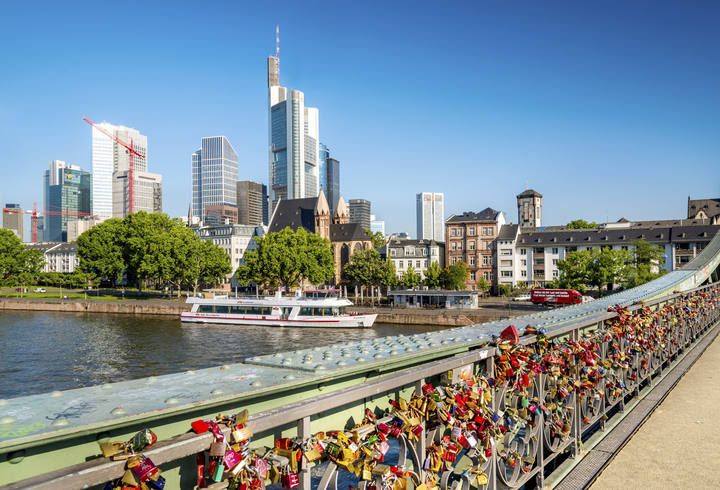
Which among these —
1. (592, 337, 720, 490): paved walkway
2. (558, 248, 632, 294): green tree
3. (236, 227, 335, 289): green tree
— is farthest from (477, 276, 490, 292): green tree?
(592, 337, 720, 490): paved walkway

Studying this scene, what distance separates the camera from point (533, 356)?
5.21 meters

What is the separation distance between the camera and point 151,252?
282 feet

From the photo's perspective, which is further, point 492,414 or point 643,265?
point 643,265

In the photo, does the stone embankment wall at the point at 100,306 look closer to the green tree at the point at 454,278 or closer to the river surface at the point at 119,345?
the river surface at the point at 119,345

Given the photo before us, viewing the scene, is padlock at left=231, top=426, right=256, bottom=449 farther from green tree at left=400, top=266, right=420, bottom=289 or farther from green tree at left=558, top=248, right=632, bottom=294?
green tree at left=400, top=266, right=420, bottom=289

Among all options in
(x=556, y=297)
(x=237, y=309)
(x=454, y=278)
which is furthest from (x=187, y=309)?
(x=556, y=297)

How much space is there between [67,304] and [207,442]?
264 ft

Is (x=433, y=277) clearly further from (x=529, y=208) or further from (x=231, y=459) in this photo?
(x=231, y=459)

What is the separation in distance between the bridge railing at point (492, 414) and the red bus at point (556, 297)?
192 feet

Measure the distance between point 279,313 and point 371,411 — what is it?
179ft

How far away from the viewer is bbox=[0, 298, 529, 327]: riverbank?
5447 centimetres

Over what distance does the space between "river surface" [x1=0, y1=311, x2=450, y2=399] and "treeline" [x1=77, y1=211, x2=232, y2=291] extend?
21.5 m

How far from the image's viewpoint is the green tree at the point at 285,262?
81938mm

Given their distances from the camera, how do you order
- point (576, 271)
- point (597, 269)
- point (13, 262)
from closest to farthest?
point (597, 269)
point (576, 271)
point (13, 262)
